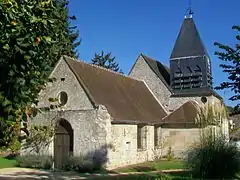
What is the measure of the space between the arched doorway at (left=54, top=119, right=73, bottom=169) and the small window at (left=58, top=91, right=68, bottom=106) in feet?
3.93

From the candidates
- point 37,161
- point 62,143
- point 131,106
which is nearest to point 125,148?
point 131,106

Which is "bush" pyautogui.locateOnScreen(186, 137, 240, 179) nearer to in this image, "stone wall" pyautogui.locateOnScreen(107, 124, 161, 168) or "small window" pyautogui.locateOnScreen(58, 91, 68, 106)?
"stone wall" pyautogui.locateOnScreen(107, 124, 161, 168)

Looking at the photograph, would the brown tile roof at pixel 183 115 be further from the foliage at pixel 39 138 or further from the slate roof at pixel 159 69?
the foliage at pixel 39 138

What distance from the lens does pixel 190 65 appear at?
28.7 metres

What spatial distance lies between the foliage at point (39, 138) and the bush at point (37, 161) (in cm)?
89

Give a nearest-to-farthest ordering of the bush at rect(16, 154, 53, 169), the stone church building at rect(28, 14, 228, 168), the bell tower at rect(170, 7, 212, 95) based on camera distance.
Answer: the stone church building at rect(28, 14, 228, 168)
the bush at rect(16, 154, 53, 169)
the bell tower at rect(170, 7, 212, 95)

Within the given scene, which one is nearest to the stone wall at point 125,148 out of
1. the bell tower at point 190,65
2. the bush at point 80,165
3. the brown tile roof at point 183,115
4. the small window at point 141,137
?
the small window at point 141,137

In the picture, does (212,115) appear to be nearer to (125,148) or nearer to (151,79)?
A: (125,148)

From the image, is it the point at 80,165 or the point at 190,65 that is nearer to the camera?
the point at 80,165

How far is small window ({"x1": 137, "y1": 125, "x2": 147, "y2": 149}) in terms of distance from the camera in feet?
73.0

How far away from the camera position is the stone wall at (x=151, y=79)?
1112 inches

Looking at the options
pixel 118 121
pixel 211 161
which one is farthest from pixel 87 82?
pixel 211 161

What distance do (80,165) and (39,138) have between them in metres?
3.86

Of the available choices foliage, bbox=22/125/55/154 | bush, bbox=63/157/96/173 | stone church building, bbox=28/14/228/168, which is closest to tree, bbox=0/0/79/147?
stone church building, bbox=28/14/228/168
